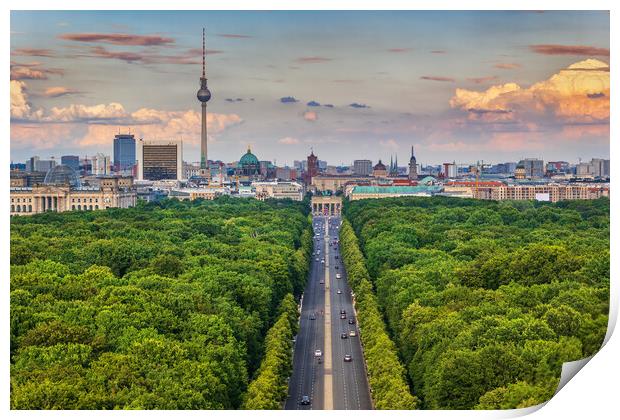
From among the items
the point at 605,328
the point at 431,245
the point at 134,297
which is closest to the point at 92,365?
the point at 134,297

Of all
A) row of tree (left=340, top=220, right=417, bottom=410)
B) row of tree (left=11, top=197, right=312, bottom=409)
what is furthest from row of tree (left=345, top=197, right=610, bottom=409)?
row of tree (left=11, top=197, right=312, bottom=409)

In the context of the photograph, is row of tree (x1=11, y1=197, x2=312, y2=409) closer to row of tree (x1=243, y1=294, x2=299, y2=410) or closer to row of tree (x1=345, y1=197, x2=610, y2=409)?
row of tree (x1=243, y1=294, x2=299, y2=410)

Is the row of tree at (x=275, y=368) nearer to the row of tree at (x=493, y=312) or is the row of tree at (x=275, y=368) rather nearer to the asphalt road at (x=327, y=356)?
the asphalt road at (x=327, y=356)

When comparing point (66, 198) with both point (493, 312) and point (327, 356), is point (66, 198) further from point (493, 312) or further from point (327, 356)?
point (493, 312)

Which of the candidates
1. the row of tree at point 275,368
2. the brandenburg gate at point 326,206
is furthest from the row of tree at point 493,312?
the brandenburg gate at point 326,206
